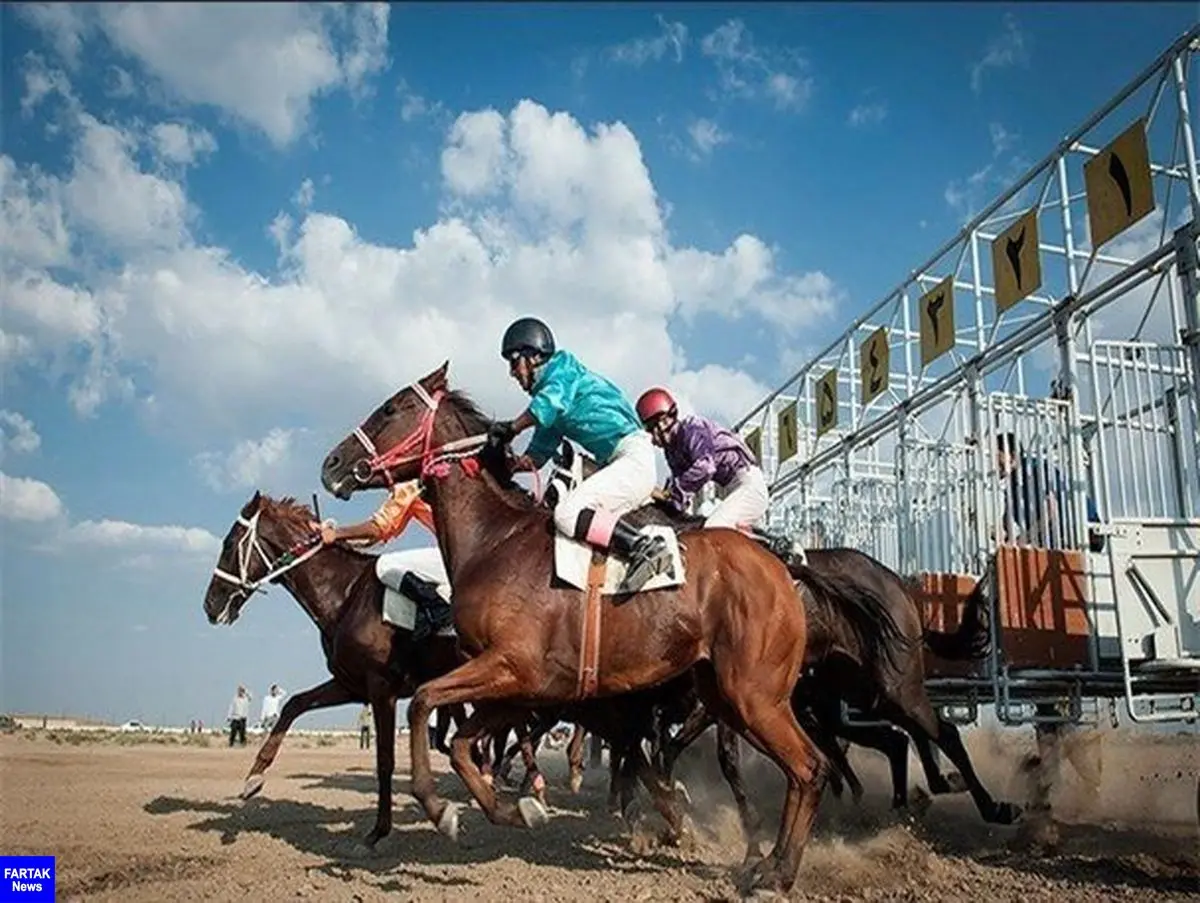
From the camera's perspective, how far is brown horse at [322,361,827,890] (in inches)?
242

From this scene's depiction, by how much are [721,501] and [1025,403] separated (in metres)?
2.90

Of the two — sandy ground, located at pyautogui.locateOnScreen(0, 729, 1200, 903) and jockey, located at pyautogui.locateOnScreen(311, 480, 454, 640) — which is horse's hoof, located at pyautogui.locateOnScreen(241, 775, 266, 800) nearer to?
sandy ground, located at pyautogui.locateOnScreen(0, 729, 1200, 903)

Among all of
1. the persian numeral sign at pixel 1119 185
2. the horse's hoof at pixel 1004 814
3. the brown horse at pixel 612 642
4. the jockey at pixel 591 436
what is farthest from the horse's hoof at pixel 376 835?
the persian numeral sign at pixel 1119 185

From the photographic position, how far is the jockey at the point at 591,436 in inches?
253

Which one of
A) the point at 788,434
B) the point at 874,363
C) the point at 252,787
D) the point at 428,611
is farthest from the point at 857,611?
the point at 788,434

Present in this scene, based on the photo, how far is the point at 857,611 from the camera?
8.23 metres

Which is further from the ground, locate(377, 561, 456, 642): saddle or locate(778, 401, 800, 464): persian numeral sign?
locate(778, 401, 800, 464): persian numeral sign

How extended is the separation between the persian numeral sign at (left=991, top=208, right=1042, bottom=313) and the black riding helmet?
19.1 ft

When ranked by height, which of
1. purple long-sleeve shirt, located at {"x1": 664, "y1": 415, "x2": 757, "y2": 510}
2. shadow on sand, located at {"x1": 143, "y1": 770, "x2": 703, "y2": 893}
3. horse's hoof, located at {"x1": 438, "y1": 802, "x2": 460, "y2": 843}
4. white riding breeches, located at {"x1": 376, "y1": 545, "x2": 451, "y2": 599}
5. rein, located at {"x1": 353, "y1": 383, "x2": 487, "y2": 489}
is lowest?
shadow on sand, located at {"x1": 143, "y1": 770, "x2": 703, "y2": 893}

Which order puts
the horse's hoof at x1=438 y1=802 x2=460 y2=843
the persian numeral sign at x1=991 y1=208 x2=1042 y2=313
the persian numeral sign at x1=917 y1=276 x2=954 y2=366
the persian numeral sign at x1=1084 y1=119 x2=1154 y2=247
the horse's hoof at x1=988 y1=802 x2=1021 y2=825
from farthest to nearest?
the persian numeral sign at x1=917 y1=276 x2=954 y2=366
the persian numeral sign at x1=991 y1=208 x2=1042 y2=313
the persian numeral sign at x1=1084 y1=119 x2=1154 y2=247
the horse's hoof at x1=988 y1=802 x2=1021 y2=825
the horse's hoof at x1=438 y1=802 x2=460 y2=843

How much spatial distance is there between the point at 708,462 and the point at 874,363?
6.81m

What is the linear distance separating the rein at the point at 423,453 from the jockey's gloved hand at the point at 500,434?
0.19 feet

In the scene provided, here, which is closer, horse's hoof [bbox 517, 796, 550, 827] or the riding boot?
horse's hoof [bbox 517, 796, 550, 827]

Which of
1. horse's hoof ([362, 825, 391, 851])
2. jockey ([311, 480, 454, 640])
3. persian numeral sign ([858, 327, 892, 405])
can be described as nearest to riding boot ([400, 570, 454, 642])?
jockey ([311, 480, 454, 640])
